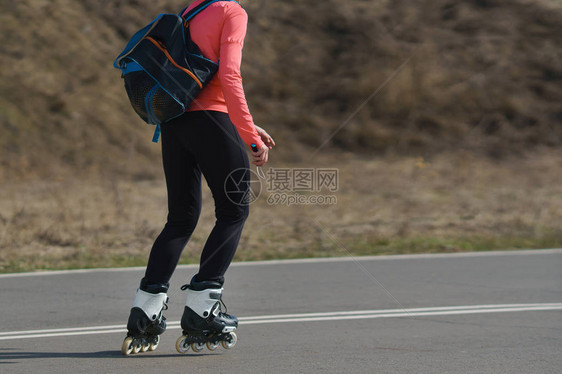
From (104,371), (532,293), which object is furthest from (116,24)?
(104,371)

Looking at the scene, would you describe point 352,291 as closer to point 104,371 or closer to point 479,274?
point 479,274

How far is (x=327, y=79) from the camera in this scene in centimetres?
2722

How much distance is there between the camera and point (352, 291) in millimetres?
6773

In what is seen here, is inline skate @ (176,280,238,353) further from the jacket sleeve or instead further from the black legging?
the jacket sleeve

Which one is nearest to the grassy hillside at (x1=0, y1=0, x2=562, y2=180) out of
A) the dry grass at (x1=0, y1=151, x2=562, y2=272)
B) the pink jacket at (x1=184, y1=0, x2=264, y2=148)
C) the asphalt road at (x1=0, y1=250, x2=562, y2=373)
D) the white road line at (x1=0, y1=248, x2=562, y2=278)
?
the dry grass at (x1=0, y1=151, x2=562, y2=272)

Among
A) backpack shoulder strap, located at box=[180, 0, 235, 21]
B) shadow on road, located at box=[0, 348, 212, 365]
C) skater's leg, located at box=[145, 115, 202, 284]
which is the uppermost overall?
backpack shoulder strap, located at box=[180, 0, 235, 21]

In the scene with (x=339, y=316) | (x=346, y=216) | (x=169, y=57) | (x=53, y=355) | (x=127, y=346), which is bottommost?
(x=346, y=216)

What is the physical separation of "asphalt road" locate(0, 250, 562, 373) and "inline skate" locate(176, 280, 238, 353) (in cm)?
9

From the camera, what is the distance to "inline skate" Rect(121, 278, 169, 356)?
4.22 m

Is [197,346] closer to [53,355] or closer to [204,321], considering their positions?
[204,321]

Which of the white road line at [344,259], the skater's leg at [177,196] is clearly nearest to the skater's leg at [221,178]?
the skater's leg at [177,196]

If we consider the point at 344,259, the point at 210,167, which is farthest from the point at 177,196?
the point at 344,259

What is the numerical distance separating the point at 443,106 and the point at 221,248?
22840 mm

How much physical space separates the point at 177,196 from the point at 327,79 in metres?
23.2
